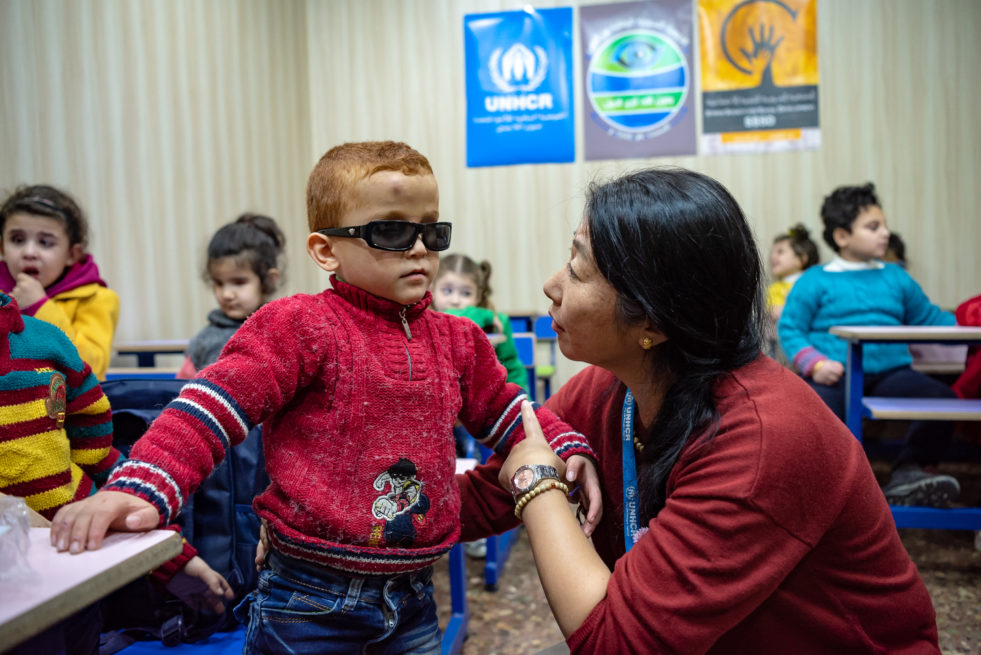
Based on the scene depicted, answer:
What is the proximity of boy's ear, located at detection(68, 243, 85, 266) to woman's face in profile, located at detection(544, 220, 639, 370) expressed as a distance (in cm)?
197

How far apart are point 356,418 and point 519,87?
4478 mm

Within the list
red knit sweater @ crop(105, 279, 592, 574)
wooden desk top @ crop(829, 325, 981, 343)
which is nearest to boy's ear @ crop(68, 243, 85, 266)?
red knit sweater @ crop(105, 279, 592, 574)

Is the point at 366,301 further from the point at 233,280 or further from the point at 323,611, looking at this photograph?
the point at 233,280

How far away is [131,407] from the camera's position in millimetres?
1607

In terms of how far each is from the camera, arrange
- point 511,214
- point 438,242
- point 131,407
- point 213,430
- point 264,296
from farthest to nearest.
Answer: point 511,214 < point 264,296 < point 131,407 < point 438,242 < point 213,430

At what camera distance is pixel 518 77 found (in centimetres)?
509

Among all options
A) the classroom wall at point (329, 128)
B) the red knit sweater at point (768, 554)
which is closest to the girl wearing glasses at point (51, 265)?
the classroom wall at point (329, 128)

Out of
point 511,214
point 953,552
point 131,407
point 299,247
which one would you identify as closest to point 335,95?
point 299,247

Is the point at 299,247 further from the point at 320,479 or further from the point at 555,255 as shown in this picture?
the point at 320,479

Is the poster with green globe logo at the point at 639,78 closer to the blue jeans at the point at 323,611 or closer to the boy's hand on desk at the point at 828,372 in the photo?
the boy's hand on desk at the point at 828,372

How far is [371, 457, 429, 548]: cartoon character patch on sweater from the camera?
1013 millimetres

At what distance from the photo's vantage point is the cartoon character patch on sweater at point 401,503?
3.32 feet

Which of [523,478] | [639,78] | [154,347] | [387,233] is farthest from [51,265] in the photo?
[639,78]

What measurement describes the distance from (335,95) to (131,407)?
14.2 ft
